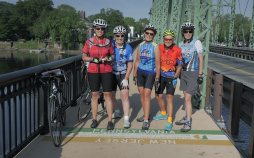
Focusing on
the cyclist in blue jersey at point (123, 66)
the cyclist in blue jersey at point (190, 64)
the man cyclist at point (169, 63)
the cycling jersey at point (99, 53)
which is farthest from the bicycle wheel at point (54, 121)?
the cyclist in blue jersey at point (190, 64)

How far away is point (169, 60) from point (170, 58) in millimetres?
46

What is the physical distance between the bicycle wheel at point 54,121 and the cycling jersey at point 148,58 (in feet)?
6.23

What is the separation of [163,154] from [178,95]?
212 inches

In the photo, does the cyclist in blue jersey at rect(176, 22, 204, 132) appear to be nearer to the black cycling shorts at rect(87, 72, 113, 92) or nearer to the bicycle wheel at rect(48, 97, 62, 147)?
the black cycling shorts at rect(87, 72, 113, 92)

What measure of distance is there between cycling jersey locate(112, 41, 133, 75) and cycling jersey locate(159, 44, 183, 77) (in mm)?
668

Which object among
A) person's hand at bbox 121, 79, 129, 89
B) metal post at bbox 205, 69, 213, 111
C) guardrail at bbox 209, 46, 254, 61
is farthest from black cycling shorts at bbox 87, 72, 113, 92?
guardrail at bbox 209, 46, 254, 61

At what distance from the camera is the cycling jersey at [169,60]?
19.8 ft

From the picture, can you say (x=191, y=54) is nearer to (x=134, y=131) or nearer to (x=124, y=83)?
(x=124, y=83)

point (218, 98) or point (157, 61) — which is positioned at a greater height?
point (157, 61)

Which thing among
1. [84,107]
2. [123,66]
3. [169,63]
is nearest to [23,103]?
[84,107]

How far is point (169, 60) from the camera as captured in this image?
6.08m

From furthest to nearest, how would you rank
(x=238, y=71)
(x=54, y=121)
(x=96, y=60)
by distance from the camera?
(x=238, y=71) → (x=96, y=60) → (x=54, y=121)

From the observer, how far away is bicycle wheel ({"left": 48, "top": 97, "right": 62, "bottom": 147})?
15.6 feet

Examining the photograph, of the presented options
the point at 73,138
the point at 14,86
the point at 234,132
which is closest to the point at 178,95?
the point at 234,132
